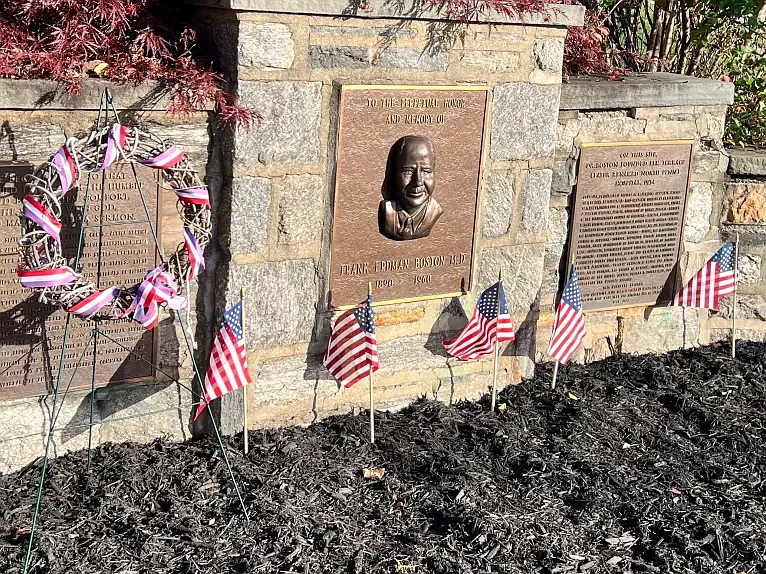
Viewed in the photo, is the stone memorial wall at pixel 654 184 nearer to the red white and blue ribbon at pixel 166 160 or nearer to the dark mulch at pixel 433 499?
the dark mulch at pixel 433 499

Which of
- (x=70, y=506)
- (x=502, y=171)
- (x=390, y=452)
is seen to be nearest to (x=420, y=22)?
(x=502, y=171)

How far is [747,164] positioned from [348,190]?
3378mm

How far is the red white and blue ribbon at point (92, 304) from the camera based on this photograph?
4.54 m

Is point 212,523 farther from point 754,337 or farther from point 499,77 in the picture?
point 754,337

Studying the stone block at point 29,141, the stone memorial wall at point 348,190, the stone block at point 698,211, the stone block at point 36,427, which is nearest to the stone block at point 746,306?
the stone block at point 698,211

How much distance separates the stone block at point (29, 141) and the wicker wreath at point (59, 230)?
0.12 metres

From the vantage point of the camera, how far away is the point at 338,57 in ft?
17.1

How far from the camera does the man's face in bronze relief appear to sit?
5539mm

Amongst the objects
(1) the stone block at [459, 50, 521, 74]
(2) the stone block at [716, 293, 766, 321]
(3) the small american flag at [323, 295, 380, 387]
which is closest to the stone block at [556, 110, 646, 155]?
(1) the stone block at [459, 50, 521, 74]

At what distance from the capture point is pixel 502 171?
605 cm

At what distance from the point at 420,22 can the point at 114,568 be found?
3085 mm

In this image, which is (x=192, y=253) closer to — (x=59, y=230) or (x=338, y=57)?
(x=59, y=230)

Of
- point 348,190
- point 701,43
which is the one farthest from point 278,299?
point 701,43

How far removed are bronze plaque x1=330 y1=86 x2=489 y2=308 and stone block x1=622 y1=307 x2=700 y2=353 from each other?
70.8 inches
